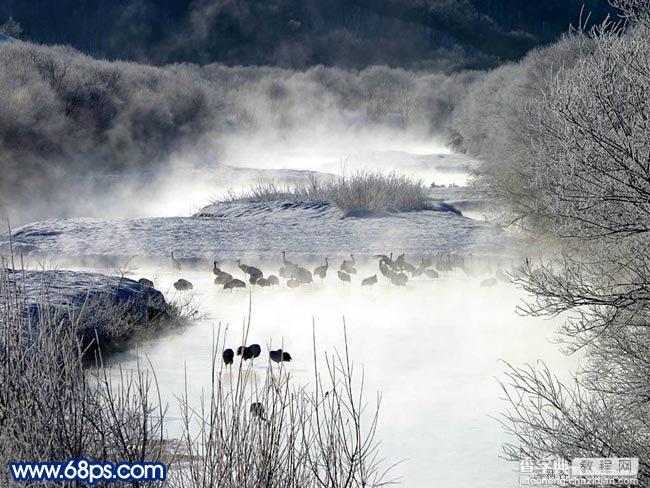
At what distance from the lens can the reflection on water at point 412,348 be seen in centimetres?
585

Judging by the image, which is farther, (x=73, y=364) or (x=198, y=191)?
(x=198, y=191)

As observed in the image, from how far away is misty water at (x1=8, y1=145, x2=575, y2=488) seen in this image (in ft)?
20.2

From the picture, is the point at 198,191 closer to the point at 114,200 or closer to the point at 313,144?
the point at 114,200

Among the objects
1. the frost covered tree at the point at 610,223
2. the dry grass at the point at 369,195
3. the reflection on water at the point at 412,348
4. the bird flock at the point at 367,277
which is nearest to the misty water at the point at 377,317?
the reflection on water at the point at 412,348

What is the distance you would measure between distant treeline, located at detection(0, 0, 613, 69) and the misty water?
56197 millimetres

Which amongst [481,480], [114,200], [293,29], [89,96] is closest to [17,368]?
[481,480]

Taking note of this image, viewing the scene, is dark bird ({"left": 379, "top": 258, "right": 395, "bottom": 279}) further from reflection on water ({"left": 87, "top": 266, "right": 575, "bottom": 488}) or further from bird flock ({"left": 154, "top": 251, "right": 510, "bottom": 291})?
reflection on water ({"left": 87, "top": 266, "right": 575, "bottom": 488})

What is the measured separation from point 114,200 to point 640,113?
19.0 meters

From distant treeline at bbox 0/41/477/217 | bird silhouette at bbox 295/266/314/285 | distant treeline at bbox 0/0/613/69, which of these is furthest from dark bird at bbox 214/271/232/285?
distant treeline at bbox 0/0/613/69

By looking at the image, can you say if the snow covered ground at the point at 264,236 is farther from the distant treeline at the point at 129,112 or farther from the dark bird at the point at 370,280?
the distant treeline at the point at 129,112

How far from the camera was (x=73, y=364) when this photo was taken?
3.44 metres

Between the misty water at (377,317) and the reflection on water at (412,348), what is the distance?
16 mm

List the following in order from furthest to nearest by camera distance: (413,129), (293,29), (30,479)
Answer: (293,29)
(413,129)
(30,479)

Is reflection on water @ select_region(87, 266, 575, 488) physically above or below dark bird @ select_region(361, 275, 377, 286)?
below
